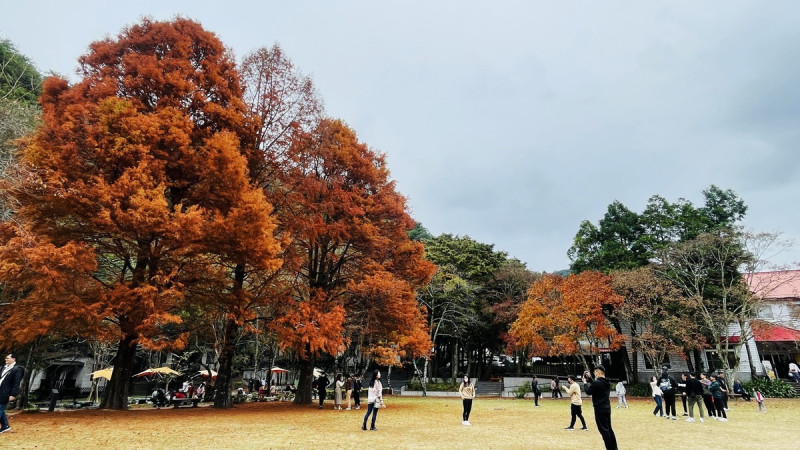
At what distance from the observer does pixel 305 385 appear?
2003 cm

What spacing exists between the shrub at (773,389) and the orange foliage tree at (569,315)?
27.7 feet

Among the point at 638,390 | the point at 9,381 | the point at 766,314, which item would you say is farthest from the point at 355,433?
the point at 766,314

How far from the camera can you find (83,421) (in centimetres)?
1150

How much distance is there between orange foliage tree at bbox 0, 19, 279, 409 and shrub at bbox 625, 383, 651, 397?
2787 cm

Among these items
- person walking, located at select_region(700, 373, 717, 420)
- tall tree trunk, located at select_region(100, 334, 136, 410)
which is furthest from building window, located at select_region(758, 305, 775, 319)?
tall tree trunk, located at select_region(100, 334, 136, 410)

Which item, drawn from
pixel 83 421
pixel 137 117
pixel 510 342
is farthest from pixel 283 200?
pixel 510 342

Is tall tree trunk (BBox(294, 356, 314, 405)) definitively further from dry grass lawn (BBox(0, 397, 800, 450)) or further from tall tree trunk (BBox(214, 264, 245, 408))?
dry grass lawn (BBox(0, 397, 800, 450))

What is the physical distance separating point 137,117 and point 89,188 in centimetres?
274

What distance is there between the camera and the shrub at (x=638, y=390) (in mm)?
28312

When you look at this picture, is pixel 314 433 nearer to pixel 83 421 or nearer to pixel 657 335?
pixel 83 421

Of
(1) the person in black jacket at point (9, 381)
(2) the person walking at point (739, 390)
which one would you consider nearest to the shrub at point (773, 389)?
(2) the person walking at point (739, 390)

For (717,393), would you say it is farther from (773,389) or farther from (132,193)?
(132,193)

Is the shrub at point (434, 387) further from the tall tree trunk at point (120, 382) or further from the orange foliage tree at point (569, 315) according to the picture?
the tall tree trunk at point (120, 382)

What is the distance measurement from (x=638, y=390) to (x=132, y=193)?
32568mm
